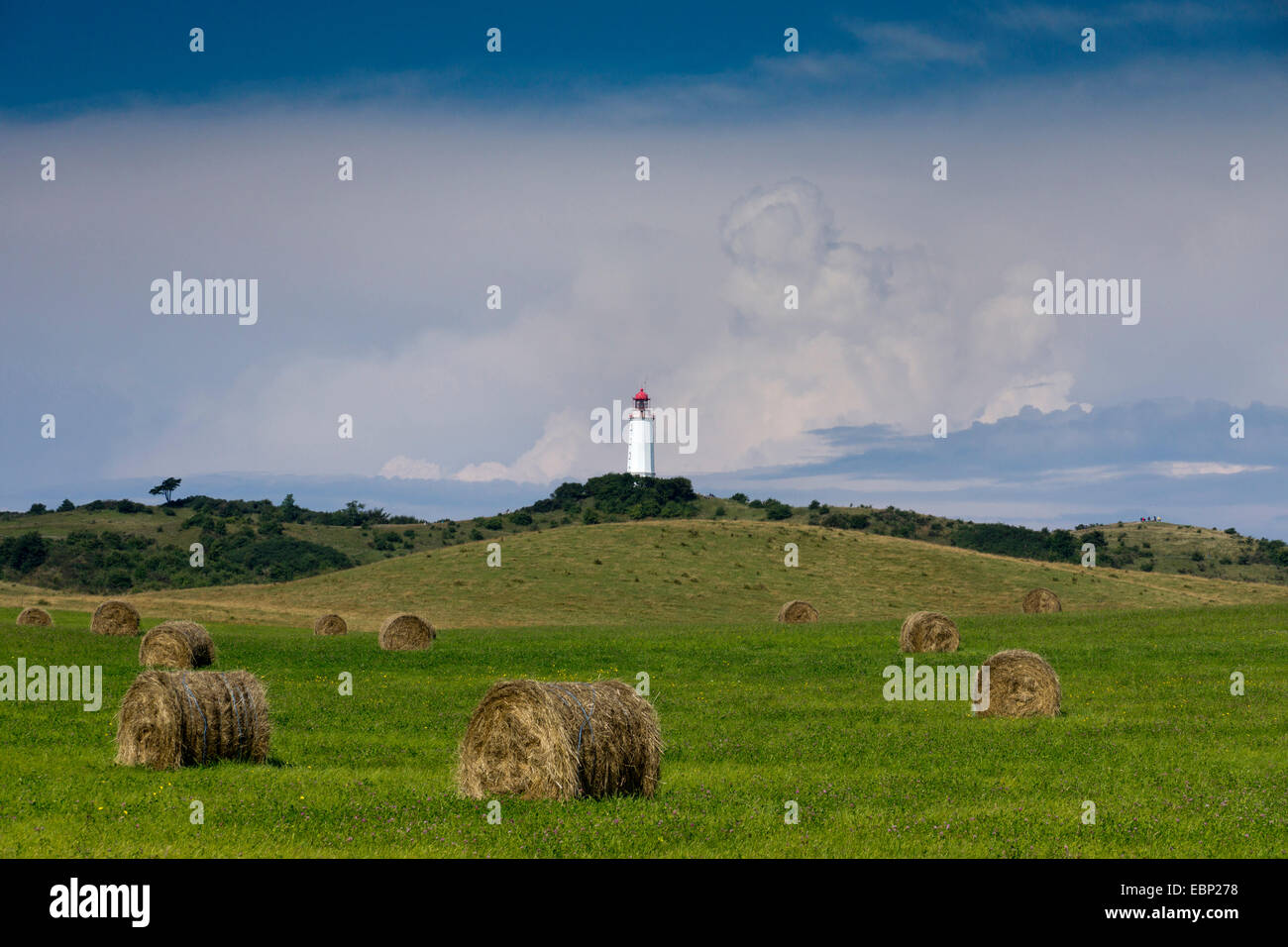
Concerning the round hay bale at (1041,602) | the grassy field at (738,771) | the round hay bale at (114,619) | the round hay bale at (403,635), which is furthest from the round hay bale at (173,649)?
the round hay bale at (1041,602)

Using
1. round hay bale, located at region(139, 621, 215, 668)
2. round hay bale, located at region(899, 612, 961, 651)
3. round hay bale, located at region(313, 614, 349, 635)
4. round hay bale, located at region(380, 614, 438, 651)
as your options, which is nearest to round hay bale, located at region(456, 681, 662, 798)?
round hay bale, located at region(139, 621, 215, 668)

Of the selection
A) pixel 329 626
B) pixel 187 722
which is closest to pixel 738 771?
pixel 187 722

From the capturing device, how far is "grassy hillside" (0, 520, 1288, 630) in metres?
87.8

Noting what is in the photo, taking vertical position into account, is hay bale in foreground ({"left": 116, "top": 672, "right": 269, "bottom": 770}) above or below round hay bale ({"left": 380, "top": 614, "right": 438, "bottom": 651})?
above

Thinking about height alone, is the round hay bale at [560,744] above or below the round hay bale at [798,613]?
above

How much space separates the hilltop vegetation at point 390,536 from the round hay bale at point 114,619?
244 feet

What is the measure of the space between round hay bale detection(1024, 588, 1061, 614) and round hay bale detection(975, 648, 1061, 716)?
45188mm

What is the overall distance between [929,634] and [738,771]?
27.6 meters

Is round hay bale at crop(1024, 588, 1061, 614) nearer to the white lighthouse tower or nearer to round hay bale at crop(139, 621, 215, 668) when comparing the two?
round hay bale at crop(139, 621, 215, 668)

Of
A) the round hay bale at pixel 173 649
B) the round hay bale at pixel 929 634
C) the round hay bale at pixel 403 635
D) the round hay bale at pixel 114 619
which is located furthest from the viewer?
the round hay bale at pixel 114 619

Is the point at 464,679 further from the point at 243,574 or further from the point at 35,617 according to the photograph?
the point at 243,574

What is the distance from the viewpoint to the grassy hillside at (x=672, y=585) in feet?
288

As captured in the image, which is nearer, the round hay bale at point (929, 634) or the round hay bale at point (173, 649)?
the round hay bale at point (173, 649)

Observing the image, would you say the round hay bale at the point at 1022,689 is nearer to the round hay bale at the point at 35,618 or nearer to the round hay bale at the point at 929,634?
the round hay bale at the point at 929,634
